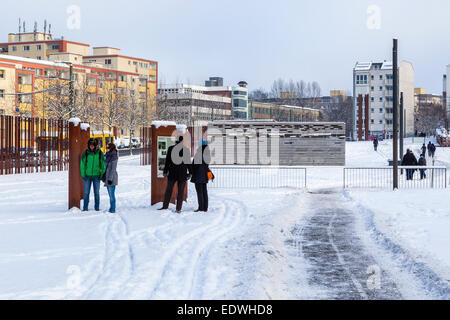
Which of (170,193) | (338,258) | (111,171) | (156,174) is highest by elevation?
(111,171)

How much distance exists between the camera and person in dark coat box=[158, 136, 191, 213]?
15406mm

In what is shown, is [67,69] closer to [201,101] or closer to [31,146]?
[201,101]

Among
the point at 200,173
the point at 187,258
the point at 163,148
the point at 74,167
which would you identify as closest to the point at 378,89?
the point at 163,148

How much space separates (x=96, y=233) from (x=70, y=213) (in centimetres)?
334

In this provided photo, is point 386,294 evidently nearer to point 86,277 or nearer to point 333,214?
point 86,277

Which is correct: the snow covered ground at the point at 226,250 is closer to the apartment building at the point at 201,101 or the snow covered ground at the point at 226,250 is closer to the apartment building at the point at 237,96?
the apartment building at the point at 201,101

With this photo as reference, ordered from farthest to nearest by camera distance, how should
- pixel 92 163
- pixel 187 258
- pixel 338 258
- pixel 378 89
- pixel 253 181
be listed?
pixel 378 89 < pixel 253 181 < pixel 92 163 < pixel 338 258 < pixel 187 258

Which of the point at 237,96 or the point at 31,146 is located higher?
the point at 237,96

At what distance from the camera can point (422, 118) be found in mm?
139250

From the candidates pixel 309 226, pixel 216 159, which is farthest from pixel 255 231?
pixel 216 159

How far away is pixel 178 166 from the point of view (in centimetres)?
1558

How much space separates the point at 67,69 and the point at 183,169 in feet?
258

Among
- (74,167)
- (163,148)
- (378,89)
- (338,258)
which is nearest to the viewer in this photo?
(338,258)

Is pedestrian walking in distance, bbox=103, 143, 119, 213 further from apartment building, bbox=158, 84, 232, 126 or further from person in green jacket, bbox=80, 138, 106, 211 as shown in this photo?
apartment building, bbox=158, 84, 232, 126
